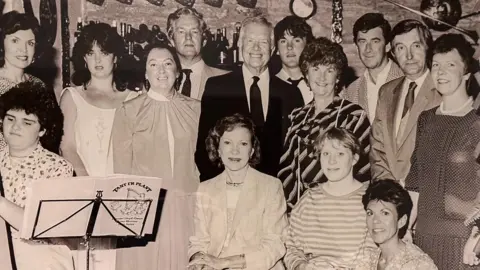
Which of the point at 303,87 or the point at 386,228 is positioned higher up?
the point at 303,87

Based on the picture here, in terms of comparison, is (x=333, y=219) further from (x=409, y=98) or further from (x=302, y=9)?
(x=302, y=9)

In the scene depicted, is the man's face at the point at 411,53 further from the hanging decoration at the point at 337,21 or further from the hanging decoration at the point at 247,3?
the hanging decoration at the point at 247,3

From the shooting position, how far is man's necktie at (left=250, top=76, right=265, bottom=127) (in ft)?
12.7

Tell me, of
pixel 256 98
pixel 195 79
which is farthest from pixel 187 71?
pixel 256 98

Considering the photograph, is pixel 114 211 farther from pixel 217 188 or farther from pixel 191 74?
pixel 191 74

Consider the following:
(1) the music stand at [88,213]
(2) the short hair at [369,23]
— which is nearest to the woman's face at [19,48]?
(1) the music stand at [88,213]

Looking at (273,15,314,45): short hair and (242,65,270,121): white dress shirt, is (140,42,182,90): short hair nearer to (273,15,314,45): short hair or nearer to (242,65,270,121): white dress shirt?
(242,65,270,121): white dress shirt

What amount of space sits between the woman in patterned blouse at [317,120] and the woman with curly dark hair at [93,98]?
0.97m

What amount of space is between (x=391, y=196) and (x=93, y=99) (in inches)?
67.0

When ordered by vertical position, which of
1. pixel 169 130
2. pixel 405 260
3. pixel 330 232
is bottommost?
pixel 405 260

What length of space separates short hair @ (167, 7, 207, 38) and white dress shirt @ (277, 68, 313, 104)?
49 cm

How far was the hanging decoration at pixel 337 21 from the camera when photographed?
12.9ft

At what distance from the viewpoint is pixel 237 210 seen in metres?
3.82

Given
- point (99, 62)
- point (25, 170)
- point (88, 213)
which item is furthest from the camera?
point (99, 62)
